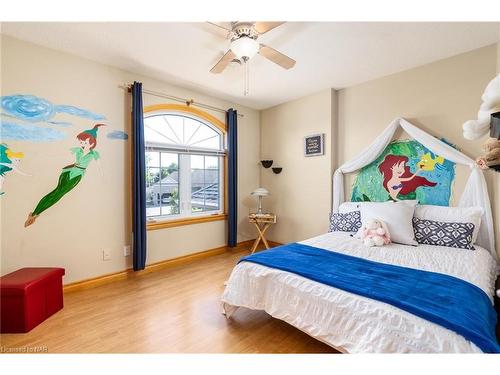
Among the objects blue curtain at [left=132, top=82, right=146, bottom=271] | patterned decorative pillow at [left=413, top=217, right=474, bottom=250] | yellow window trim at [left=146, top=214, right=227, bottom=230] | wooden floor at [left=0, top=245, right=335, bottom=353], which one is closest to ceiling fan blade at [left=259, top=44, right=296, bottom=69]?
blue curtain at [left=132, top=82, right=146, bottom=271]

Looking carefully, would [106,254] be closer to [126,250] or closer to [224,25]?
[126,250]

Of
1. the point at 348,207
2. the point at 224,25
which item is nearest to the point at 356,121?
the point at 348,207

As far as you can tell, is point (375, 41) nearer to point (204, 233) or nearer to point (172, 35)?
point (172, 35)

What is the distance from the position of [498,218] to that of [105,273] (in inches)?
167

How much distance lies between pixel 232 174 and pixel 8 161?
105 inches

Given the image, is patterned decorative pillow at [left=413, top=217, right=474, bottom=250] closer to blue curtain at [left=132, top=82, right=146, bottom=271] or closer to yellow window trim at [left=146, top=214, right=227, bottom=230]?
yellow window trim at [left=146, top=214, right=227, bottom=230]

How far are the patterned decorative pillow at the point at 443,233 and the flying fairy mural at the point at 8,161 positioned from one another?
4.04m

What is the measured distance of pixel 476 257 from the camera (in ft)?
6.81

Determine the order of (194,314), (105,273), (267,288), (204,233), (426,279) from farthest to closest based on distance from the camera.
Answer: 1. (204,233)
2. (105,273)
3. (194,314)
4. (267,288)
5. (426,279)

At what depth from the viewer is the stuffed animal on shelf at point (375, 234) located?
2.45 m

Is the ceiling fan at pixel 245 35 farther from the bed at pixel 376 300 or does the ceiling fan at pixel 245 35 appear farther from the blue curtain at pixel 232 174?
the blue curtain at pixel 232 174

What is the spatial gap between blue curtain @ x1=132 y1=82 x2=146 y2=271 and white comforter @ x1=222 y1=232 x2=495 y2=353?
1457 millimetres
